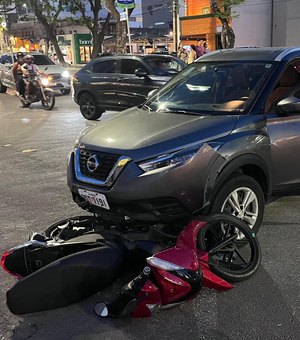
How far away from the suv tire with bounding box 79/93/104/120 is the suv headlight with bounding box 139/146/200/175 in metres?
8.88

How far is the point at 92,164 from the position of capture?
3955 millimetres

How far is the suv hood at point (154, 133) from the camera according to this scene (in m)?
A: 3.74

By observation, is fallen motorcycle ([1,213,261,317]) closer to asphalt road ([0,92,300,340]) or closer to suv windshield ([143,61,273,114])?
asphalt road ([0,92,300,340])

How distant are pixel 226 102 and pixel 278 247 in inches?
57.8

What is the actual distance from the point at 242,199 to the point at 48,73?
609 inches

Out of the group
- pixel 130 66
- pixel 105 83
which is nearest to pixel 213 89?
pixel 130 66

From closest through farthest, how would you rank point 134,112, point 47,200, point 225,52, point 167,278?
point 167,278 < point 134,112 < point 225,52 < point 47,200

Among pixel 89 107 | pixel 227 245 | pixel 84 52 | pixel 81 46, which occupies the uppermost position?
pixel 227 245

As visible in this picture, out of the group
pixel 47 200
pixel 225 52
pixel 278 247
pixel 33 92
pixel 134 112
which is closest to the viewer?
pixel 278 247

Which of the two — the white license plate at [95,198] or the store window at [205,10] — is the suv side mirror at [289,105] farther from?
the store window at [205,10]

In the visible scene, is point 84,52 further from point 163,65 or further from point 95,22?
point 163,65

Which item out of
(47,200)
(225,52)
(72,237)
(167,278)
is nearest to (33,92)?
(47,200)

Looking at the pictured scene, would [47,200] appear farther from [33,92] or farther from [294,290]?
[33,92]

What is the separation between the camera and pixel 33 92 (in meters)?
A: 15.1
